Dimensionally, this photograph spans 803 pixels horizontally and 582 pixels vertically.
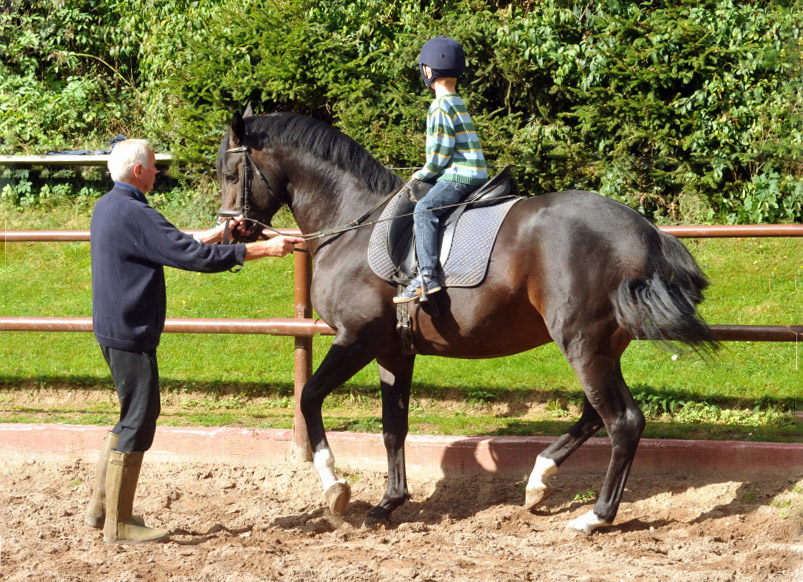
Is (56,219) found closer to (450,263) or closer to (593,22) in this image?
(593,22)

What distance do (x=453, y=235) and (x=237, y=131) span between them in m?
1.38

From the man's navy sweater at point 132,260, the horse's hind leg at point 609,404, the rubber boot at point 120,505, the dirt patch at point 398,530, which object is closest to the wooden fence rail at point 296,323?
the dirt patch at point 398,530

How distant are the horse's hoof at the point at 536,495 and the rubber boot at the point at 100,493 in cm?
222

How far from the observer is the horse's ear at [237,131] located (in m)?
4.70

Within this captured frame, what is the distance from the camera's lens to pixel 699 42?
9.55 m

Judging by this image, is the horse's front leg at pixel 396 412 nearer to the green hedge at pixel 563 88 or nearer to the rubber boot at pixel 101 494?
the rubber boot at pixel 101 494

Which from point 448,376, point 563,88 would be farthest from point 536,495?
point 563,88

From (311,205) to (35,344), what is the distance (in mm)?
4268

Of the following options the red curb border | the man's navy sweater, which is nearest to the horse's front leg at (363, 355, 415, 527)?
the red curb border

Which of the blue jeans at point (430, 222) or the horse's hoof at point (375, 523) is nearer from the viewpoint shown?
the blue jeans at point (430, 222)

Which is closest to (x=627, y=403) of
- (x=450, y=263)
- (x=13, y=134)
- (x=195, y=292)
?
(x=450, y=263)

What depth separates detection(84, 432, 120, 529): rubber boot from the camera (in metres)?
4.35

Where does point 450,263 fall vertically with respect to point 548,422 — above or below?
above

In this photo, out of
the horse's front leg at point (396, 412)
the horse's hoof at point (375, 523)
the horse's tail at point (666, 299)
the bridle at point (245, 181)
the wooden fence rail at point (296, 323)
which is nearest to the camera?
the horse's tail at point (666, 299)
